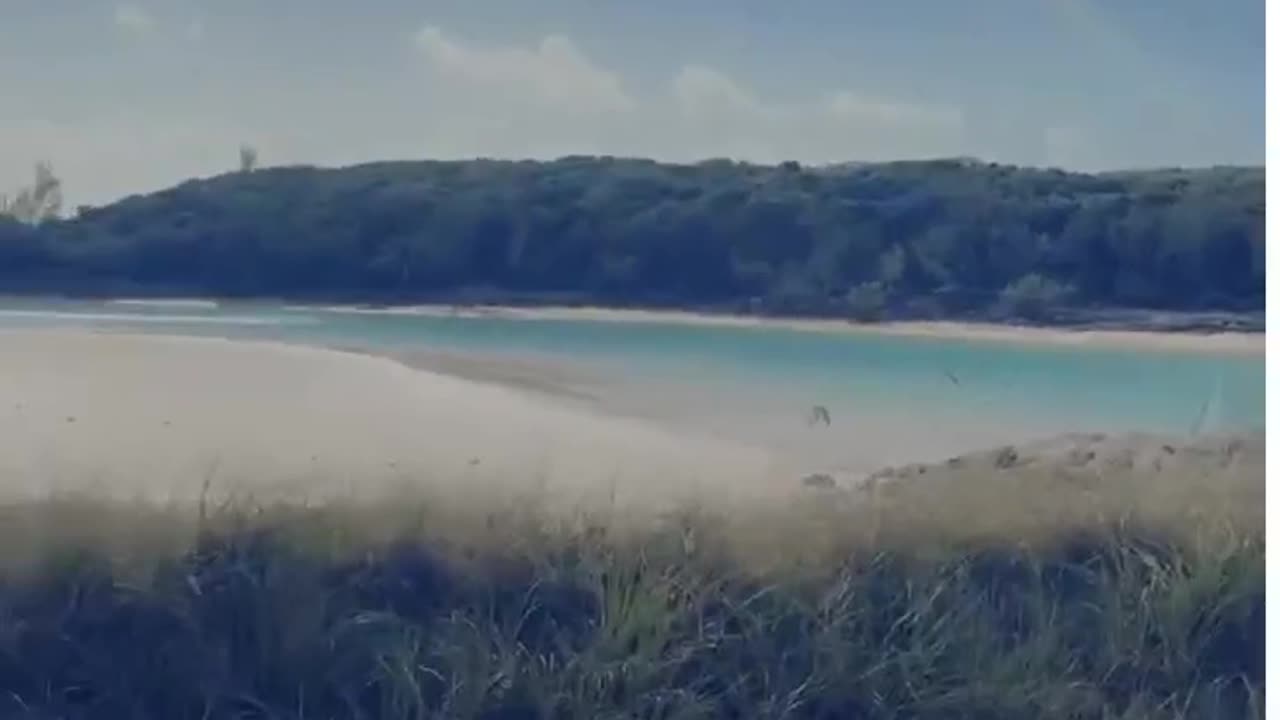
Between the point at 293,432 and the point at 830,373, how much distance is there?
67 centimetres

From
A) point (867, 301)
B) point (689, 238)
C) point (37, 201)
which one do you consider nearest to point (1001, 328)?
point (867, 301)

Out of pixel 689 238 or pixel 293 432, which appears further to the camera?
pixel 689 238

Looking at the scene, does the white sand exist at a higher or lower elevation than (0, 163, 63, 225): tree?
lower

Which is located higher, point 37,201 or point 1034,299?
point 37,201

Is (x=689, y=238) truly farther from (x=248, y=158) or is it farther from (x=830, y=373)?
(x=248, y=158)

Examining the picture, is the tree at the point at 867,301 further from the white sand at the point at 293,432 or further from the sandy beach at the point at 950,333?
the white sand at the point at 293,432

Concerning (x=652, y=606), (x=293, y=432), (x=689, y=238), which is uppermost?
(x=689, y=238)

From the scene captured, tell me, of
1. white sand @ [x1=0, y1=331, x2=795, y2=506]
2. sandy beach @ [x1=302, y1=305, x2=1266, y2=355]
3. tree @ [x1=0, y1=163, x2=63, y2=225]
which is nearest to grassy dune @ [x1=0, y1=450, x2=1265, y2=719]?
white sand @ [x1=0, y1=331, x2=795, y2=506]

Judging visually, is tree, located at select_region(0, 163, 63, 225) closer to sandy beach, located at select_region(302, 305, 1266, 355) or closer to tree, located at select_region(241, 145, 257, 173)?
tree, located at select_region(241, 145, 257, 173)

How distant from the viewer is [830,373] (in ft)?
6.65

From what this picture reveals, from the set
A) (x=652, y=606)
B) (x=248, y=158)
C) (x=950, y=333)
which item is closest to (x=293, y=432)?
(x=248, y=158)

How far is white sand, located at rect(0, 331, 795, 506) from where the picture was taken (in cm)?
191

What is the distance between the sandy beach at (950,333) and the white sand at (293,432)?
14 cm

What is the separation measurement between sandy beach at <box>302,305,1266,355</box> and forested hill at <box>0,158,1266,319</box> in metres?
0.02
